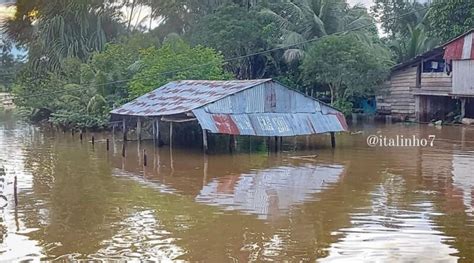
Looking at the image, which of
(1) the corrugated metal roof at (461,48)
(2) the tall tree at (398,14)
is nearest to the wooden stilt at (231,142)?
(1) the corrugated metal roof at (461,48)

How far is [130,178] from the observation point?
17766 millimetres

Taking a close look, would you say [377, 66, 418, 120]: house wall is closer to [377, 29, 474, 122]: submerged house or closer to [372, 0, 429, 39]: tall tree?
[377, 29, 474, 122]: submerged house

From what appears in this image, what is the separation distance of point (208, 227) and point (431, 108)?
24665 mm

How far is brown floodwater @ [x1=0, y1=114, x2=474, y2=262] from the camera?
10.4 metres

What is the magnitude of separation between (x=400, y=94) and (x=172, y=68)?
42.1 ft

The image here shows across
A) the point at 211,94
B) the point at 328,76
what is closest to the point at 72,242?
the point at 211,94

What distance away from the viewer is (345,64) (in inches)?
1280

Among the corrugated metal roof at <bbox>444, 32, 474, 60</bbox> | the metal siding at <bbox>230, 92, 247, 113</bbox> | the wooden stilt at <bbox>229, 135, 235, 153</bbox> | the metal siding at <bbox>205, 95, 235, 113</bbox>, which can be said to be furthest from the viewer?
the corrugated metal roof at <bbox>444, 32, 474, 60</bbox>

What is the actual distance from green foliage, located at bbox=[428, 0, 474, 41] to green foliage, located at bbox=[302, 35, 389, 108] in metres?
3.67

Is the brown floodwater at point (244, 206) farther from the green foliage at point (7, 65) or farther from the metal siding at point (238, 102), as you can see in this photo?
the green foliage at point (7, 65)

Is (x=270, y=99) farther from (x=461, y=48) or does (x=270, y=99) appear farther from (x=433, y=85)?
(x=433, y=85)

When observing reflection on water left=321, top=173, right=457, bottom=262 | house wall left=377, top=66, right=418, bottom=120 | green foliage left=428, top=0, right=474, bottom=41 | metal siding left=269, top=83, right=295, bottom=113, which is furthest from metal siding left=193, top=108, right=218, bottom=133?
green foliage left=428, top=0, right=474, bottom=41

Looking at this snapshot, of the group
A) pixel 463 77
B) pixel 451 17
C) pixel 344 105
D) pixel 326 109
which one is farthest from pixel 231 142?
pixel 451 17

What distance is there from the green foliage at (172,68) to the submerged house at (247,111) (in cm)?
476
